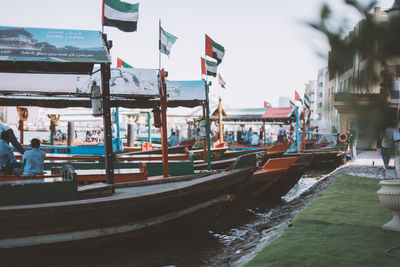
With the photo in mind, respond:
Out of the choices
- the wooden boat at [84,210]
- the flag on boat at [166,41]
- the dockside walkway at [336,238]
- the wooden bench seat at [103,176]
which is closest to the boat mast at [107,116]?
the wooden boat at [84,210]

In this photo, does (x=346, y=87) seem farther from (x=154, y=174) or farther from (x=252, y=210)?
(x=252, y=210)

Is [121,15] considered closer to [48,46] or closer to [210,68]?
[48,46]

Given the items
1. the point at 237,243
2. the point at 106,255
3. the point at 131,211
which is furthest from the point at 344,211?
the point at 106,255

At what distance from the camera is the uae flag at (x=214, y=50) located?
13.0 meters

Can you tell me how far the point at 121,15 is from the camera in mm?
8047

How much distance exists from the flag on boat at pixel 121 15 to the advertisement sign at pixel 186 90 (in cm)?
428

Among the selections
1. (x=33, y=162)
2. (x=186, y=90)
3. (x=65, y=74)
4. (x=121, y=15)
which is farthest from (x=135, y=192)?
(x=186, y=90)

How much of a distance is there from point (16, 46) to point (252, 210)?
781cm

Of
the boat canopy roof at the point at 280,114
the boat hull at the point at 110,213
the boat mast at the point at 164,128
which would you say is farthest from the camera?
the boat canopy roof at the point at 280,114

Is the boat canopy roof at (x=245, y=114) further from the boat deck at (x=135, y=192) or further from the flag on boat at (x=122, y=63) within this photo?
the boat deck at (x=135, y=192)

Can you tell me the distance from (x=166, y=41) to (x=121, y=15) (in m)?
3.18

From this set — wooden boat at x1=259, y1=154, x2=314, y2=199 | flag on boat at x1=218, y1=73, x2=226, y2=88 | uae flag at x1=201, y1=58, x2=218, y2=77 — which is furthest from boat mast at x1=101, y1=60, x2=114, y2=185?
flag on boat at x1=218, y1=73, x2=226, y2=88

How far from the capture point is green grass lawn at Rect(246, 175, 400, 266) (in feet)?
14.1

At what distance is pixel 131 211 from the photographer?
633cm
